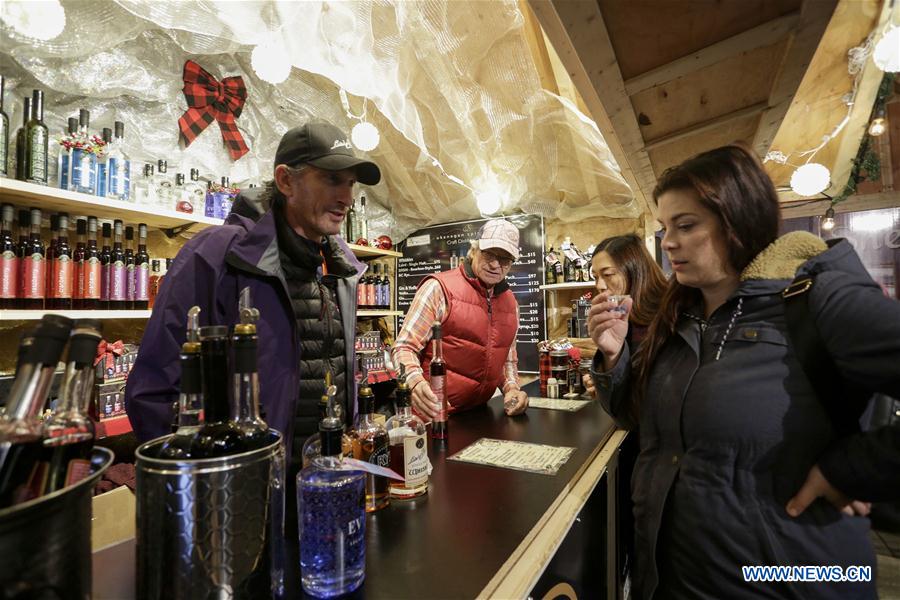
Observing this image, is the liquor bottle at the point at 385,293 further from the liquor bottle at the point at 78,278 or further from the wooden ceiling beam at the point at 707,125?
the wooden ceiling beam at the point at 707,125

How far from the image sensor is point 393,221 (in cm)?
513

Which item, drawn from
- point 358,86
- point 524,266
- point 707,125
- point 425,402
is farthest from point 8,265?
point 524,266

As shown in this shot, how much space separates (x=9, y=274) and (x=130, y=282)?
500 millimetres

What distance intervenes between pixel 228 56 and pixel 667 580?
13.9 feet

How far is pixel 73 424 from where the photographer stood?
1.55 ft

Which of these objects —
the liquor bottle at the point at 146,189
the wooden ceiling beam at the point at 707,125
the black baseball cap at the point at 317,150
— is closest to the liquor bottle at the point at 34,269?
the liquor bottle at the point at 146,189

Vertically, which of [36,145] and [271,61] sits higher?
[271,61]

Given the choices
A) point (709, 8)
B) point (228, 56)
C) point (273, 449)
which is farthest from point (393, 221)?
point (273, 449)

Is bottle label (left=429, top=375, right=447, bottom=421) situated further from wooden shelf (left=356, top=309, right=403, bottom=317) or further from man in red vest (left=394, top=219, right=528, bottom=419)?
wooden shelf (left=356, top=309, right=403, bottom=317)

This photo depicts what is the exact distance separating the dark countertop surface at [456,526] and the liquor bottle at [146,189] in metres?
2.50

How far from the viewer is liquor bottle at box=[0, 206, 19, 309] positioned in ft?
6.68

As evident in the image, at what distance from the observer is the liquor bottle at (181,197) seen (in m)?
2.81

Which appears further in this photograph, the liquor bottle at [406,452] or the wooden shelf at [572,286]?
the wooden shelf at [572,286]

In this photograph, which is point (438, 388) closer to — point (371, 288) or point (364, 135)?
point (364, 135)
